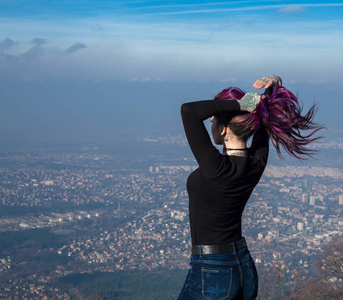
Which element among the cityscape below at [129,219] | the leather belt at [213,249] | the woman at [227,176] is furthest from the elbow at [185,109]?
the cityscape below at [129,219]

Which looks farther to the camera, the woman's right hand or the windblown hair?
the woman's right hand

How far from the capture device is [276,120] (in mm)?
1596

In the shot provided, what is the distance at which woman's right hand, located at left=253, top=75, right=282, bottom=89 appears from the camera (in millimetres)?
1812

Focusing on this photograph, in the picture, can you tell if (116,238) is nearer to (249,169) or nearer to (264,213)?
(264,213)

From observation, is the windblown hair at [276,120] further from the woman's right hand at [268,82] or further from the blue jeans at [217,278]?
the blue jeans at [217,278]

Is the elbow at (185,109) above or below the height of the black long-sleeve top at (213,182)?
above

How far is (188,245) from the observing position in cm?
2030

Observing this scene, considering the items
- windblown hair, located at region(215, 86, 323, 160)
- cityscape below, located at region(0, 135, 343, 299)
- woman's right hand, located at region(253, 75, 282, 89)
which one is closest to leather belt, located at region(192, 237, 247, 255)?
windblown hair, located at region(215, 86, 323, 160)

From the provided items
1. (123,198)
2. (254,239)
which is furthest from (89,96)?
(254,239)

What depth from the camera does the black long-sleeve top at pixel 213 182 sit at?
4.85 ft

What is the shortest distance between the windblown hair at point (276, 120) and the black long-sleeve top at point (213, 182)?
0.07m

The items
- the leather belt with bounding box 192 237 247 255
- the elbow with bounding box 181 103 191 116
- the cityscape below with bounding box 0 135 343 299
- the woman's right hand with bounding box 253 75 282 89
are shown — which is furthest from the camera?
the cityscape below with bounding box 0 135 343 299

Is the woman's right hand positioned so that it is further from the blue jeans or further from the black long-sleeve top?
the blue jeans

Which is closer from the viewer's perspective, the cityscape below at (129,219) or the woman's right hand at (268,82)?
the woman's right hand at (268,82)
